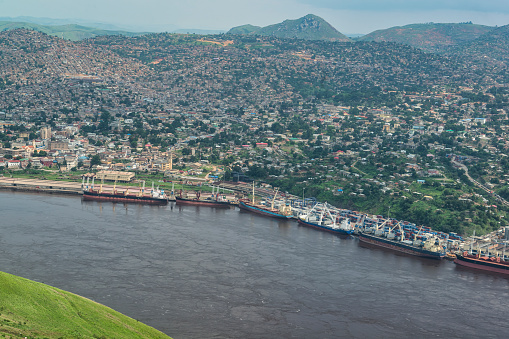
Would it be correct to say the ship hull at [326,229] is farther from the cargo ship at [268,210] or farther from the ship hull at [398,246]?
the cargo ship at [268,210]

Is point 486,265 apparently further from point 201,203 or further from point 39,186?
point 39,186

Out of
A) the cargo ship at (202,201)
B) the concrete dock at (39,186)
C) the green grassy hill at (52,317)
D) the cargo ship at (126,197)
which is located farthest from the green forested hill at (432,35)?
the green grassy hill at (52,317)

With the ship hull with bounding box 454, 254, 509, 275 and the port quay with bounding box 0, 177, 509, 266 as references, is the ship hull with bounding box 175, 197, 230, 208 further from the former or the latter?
the ship hull with bounding box 454, 254, 509, 275

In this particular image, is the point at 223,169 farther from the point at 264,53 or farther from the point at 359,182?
the point at 264,53

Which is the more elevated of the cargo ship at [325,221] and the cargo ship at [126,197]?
the cargo ship at [325,221]

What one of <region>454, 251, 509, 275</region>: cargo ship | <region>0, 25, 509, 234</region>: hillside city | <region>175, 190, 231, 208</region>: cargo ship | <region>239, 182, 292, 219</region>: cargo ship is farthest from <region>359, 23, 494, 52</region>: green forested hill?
<region>454, 251, 509, 275</region>: cargo ship

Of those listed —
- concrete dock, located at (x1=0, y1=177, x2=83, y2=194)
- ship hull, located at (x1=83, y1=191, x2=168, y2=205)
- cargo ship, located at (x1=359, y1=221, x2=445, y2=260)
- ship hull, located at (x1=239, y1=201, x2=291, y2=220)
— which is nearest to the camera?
cargo ship, located at (x1=359, y1=221, x2=445, y2=260)
